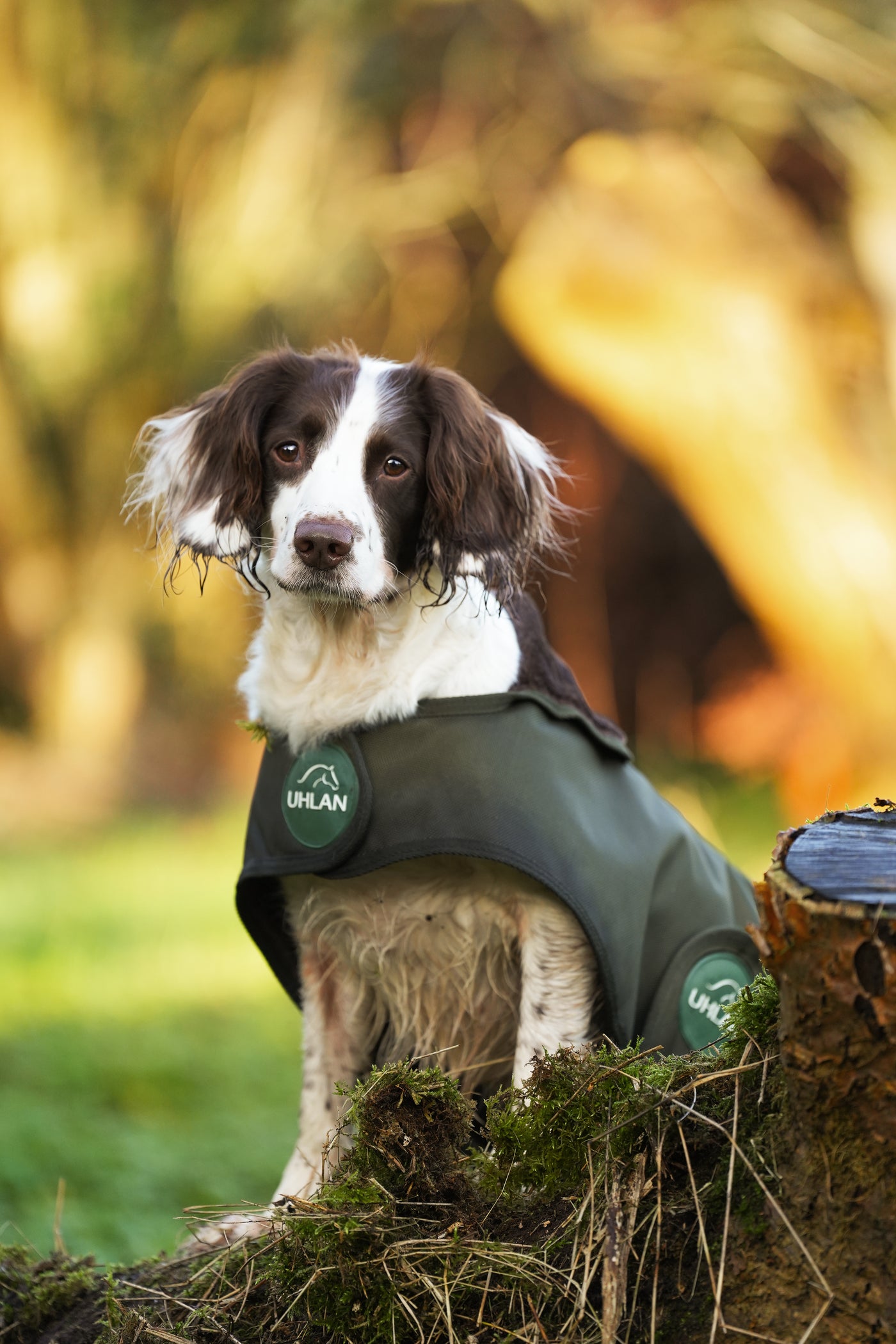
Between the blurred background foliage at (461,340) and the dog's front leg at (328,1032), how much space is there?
5.24 ft

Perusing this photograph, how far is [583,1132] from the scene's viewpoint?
5.59 ft

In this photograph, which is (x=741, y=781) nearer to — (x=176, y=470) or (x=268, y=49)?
(x=268, y=49)

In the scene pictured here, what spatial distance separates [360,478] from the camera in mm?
2539

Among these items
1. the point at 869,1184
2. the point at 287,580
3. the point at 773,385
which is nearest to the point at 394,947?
the point at 287,580

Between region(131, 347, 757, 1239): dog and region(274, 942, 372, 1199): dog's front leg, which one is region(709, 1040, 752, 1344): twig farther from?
region(274, 942, 372, 1199): dog's front leg

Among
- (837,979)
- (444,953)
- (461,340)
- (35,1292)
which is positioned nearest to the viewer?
(837,979)

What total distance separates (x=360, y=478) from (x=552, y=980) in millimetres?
1081

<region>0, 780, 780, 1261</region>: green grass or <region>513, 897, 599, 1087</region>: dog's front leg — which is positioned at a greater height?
<region>513, 897, 599, 1087</region>: dog's front leg

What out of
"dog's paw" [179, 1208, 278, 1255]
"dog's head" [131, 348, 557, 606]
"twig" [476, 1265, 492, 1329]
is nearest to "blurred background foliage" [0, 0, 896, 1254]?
"dog's paw" [179, 1208, 278, 1255]

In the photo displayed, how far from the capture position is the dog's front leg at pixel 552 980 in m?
2.54

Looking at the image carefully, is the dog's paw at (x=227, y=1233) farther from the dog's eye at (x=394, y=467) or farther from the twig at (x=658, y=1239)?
the dog's eye at (x=394, y=467)

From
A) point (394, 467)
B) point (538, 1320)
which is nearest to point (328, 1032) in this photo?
point (394, 467)

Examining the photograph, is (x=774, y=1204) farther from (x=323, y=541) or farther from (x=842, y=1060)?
(x=323, y=541)

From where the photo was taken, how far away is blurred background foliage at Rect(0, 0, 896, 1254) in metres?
6.20
